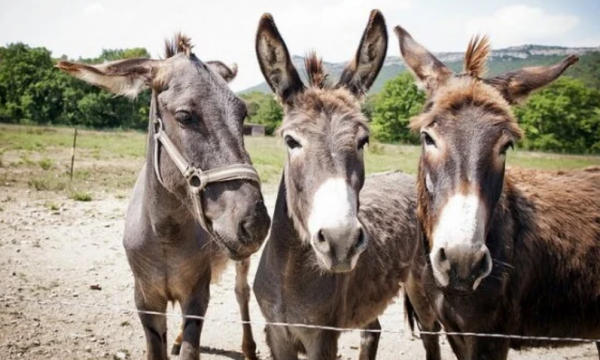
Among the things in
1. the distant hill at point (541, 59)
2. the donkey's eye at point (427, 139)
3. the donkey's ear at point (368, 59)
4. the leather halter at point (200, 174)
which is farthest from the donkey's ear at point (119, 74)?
the distant hill at point (541, 59)

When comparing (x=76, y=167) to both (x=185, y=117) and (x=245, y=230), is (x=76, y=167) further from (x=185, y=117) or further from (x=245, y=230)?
(x=245, y=230)

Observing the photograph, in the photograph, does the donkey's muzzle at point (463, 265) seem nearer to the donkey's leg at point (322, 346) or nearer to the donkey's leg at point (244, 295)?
the donkey's leg at point (322, 346)

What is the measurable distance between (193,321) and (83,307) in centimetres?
298

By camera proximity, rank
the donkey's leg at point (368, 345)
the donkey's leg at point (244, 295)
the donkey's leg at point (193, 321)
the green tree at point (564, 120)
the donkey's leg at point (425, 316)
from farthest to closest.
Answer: the green tree at point (564, 120) → the donkey's leg at point (244, 295) → the donkey's leg at point (368, 345) → the donkey's leg at point (425, 316) → the donkey's leg at point (193, 321)

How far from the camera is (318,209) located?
7.79 feet

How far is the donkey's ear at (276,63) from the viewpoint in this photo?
2.92m

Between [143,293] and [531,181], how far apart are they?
3434mm

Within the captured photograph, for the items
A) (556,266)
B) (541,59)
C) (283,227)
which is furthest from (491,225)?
(541,59)

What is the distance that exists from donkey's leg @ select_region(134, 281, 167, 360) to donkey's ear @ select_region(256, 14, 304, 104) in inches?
78.7

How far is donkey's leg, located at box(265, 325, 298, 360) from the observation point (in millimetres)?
3096

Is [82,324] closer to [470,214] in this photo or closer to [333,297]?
[333,297]

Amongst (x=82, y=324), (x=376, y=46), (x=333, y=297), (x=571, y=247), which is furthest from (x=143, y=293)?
(x=571, y=247)

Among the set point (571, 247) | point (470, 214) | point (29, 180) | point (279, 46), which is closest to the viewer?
point (470, 214)

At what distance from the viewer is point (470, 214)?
2229 millimetres
